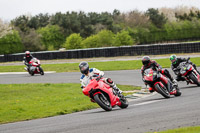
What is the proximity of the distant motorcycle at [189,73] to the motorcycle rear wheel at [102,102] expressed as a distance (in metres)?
6.52

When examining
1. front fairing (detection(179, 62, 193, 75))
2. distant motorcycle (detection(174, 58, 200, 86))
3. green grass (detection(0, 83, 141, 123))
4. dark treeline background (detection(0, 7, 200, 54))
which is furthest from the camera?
dark treeline background (detection(0, 7, 200, 54))

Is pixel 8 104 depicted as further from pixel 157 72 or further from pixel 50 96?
pixel 157 72

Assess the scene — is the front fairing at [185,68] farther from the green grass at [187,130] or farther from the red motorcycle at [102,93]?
the green grass at [187,130]

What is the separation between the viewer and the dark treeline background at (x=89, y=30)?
63.1 m

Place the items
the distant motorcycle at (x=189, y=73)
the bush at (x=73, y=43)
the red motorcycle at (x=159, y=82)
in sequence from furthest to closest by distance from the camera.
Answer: the bush at (x=73, y=43)
the distant motorcycle at (x=189, y=73)
the red motorcycle at (x=159, y=82)

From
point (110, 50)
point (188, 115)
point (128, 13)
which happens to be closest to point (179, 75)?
point (188, 115)

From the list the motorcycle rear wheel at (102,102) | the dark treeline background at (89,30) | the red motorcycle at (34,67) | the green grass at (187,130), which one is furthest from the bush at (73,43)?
the green grass at (187,130)

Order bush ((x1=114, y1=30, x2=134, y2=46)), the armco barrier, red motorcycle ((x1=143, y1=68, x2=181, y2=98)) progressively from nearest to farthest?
red motorcycle ((x1=143, y1=68, x2=181, y2=98)) → the armco barrier → bush ((x1=114, y1=30, x2=134, y2=46))

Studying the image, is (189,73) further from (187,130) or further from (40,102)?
(187,130)

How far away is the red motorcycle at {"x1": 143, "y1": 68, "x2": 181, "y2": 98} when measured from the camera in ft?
46.0

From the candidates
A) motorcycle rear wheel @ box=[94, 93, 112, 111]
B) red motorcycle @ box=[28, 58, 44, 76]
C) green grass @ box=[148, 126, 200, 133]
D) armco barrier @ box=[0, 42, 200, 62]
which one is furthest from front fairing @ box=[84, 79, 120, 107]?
armco barrier @ box=[0, 42, 200, 62]

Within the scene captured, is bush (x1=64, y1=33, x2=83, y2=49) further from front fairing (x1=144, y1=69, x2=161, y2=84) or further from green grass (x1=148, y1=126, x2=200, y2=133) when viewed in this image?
green grass (x1=148, y1=126, x2=200, y2=133)

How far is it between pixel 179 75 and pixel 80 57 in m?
27.7

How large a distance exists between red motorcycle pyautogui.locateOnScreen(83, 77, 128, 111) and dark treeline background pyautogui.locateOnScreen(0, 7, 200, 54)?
4747 cm
